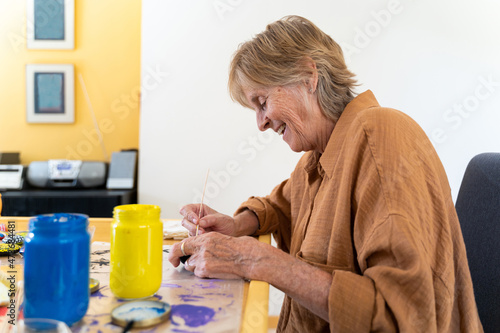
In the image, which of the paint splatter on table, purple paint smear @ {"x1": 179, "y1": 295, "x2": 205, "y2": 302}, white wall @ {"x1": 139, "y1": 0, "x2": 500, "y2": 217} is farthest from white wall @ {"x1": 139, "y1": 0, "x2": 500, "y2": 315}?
purple paint smear @ {"x1": 179, "y1": 295, "x2": 205, "y2": 302}

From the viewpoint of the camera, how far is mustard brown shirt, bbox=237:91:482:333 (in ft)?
2.41

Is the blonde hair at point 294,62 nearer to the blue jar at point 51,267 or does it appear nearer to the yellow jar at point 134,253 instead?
the yellow jar at point 134,253

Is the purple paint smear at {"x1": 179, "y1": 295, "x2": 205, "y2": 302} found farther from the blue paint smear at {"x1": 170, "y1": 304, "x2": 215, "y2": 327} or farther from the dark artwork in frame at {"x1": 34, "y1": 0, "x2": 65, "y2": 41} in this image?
the dark artwork in frame at {"x1": 34, "y1": 0, "x2": 65, "y2": 41}

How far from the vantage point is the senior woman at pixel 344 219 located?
0.74m

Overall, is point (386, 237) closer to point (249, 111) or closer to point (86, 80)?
point (249, 111)

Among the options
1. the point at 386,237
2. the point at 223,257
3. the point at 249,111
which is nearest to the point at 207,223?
the point at 223,257

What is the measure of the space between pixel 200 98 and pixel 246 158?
47 cm

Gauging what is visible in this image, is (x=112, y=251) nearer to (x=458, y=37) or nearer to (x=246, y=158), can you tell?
(x=246, y=158)

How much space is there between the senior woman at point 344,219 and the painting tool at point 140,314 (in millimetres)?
197

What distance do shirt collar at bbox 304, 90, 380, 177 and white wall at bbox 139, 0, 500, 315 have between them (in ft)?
5.01

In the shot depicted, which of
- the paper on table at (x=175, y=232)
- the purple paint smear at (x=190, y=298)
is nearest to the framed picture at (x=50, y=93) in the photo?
the paper on table at (x=175, y=232)

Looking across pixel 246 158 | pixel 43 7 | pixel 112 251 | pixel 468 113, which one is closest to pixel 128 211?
pixel 112 251

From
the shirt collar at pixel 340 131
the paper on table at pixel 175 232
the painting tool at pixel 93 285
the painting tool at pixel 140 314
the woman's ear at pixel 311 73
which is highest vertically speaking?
the woman's ear at pixel 311 73

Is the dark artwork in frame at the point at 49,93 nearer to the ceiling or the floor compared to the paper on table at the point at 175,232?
nearer to the ceiling
